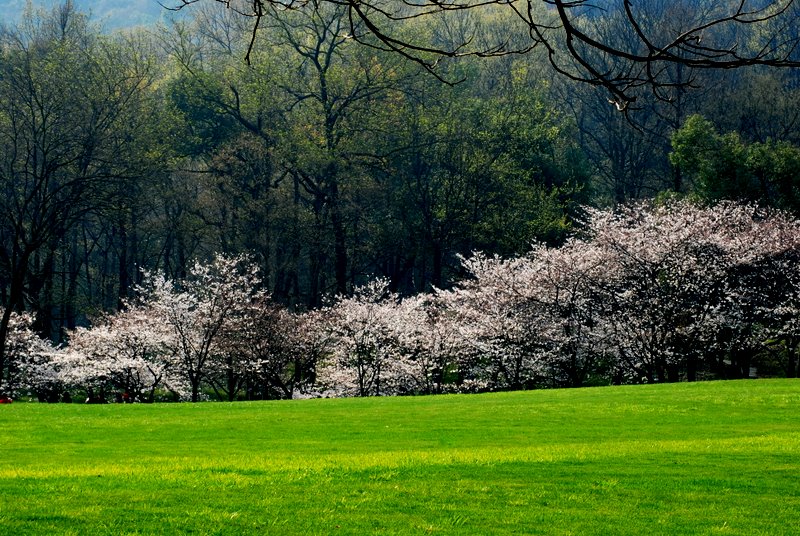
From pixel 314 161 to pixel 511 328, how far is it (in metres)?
14.1

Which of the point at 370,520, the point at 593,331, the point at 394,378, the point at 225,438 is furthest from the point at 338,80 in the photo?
the point at 370,520

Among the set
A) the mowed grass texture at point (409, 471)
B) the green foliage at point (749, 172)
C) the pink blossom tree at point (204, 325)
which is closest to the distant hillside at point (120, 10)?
the pink blossom tree at point (204, 325)

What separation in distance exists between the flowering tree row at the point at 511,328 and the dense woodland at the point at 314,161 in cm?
104

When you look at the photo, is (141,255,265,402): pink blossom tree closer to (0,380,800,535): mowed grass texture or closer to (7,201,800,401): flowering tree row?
(7,201,800,401): flowering tree row

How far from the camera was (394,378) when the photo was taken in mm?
38594

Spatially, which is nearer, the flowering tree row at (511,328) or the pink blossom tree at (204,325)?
the flowering tree row at (511,328)

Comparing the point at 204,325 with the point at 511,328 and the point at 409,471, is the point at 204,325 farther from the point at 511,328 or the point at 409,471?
the point at 409,471

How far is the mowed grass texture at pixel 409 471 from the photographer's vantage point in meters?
8.39

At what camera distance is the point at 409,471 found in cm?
1091

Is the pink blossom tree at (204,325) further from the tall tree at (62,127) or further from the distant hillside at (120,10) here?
the distant hillside at (120,10)

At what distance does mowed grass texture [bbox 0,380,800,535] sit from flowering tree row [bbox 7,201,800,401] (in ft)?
44.5

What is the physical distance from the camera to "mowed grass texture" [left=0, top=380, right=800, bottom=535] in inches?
330

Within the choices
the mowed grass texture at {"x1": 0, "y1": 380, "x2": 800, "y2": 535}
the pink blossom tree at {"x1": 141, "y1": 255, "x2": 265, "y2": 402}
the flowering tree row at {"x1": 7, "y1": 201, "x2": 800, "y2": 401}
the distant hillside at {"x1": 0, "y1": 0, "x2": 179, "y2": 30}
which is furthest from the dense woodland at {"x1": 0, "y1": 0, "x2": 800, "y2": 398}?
the distant hillside at {"x1": 0, "y1": 0, "x2": 179, "y2": 30}

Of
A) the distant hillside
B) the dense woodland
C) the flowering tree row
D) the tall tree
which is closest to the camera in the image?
the flowering tree row
